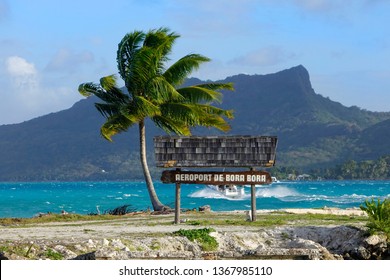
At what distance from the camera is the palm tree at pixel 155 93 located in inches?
1876

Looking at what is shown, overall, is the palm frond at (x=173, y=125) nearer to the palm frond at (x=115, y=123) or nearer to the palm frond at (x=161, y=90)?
the palm frond at (x=161, y=90)

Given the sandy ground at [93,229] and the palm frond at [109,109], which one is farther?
the palm frond at [109,109]

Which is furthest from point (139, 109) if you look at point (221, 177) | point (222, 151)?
point (222, 151)

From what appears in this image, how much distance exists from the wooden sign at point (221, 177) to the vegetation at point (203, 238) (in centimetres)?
820

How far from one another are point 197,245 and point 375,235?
18.8ft

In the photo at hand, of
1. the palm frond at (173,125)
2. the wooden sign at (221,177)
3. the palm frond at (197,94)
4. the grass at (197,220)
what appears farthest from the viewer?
the palm frond at (173,125)

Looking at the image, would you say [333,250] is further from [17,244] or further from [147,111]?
[147,111]

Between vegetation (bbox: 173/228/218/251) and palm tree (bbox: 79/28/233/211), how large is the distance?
681 inches

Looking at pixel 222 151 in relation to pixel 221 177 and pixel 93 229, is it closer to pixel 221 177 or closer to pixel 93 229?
pixel 221 177

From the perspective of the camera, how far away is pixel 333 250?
3048cm

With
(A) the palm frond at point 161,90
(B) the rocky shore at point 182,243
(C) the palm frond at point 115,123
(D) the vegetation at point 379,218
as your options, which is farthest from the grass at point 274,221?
(C) the palm frond at point 115,123

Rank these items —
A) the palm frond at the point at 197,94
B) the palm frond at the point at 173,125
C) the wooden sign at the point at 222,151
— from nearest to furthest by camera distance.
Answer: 1. the wooden sign at the point at 222,151
2. the palm frond at the point at 197,94
3. the palm frond at the point at 173,125

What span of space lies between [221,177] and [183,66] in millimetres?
11491

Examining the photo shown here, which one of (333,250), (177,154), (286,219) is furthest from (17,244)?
(286,219)
